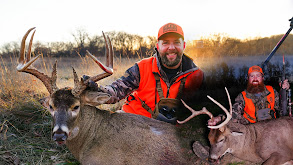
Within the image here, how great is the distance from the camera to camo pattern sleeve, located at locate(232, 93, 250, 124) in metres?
4.49

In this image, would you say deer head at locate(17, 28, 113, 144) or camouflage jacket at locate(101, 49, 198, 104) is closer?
deer head at locate(17, 28, 113, 144)

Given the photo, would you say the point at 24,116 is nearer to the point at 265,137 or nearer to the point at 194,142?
the point at 194,142

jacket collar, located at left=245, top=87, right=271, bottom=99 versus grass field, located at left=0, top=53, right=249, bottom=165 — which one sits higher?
jacket collar, located at left=245, top=87, right=271, bottom=99

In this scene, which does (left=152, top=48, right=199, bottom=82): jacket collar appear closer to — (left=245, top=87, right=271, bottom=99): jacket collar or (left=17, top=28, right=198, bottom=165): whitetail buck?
(left=245, top=87, right=271, bottom=99): jacket collar

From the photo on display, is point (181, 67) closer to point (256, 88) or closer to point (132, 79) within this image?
point (132, 79)

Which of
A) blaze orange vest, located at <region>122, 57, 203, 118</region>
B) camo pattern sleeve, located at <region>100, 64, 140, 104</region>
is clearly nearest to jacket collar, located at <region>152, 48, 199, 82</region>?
blaze orange vest, located at <region>122, 57, 203, 118</region>

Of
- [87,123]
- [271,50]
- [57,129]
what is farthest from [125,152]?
[271,50]

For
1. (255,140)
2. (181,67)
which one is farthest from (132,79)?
(255,140)

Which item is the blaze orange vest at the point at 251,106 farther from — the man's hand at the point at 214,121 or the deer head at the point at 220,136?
the man's hand at the point at 214,121

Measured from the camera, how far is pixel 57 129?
2.97 meters

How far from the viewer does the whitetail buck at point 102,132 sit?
3.23 meters

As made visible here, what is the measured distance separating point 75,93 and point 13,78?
6.00 metres

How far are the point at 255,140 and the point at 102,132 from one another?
2.39 metres

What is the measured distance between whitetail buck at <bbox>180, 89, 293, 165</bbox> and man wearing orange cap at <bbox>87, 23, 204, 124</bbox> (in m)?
0.94
